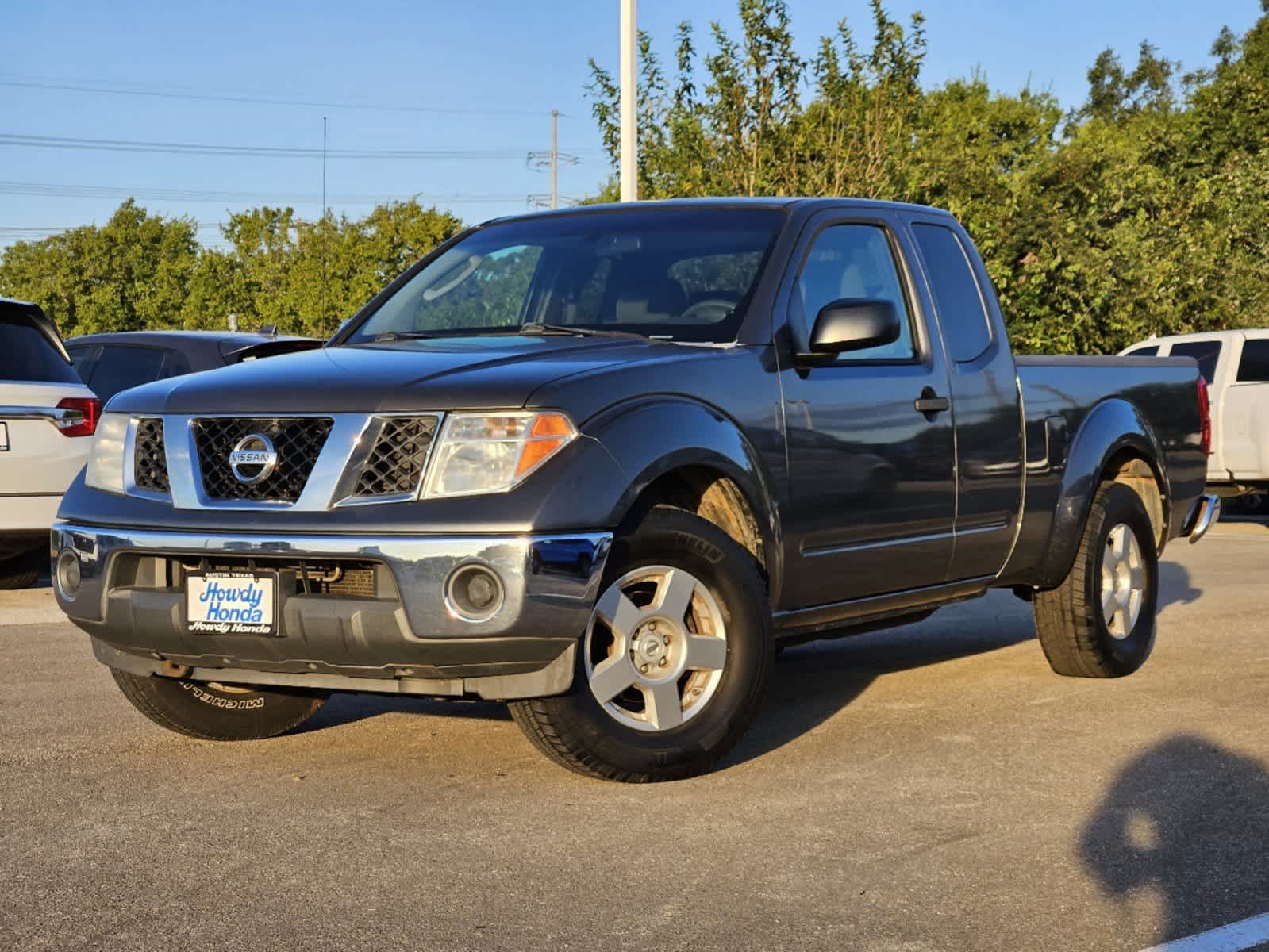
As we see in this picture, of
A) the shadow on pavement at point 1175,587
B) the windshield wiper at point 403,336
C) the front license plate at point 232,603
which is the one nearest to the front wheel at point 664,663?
the front license plate at point 232,603

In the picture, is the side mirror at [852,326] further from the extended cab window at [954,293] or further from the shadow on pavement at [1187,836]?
the shadow on pavement at [1187,836]

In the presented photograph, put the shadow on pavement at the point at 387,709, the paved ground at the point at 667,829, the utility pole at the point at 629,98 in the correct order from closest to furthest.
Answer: the paved ground at the point at 667,829
the shadow on pavement at the point at 387,709
the utility pole at the point at 629,98

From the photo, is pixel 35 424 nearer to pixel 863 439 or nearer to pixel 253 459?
pixel 253 459

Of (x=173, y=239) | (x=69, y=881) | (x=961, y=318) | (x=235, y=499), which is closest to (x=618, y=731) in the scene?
(x=235, y=499)

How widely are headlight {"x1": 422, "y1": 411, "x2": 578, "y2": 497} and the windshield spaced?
42.7 inches

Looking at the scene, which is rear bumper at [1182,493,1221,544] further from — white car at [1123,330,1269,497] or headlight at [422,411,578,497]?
white car at [1123,330,1269,497]

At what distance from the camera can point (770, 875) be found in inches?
175

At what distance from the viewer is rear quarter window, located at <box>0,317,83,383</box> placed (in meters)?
10.3

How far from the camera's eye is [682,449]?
546 centimetres

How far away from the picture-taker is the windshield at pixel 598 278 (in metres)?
6.24

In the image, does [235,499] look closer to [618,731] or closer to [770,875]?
[618,731]

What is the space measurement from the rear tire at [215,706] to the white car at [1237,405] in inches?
496

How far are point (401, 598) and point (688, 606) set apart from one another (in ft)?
3.23

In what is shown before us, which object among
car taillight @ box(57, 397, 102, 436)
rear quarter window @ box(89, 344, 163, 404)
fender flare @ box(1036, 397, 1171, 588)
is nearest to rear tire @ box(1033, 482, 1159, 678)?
fender flare @ box(1036, 397, 1171, 588)
